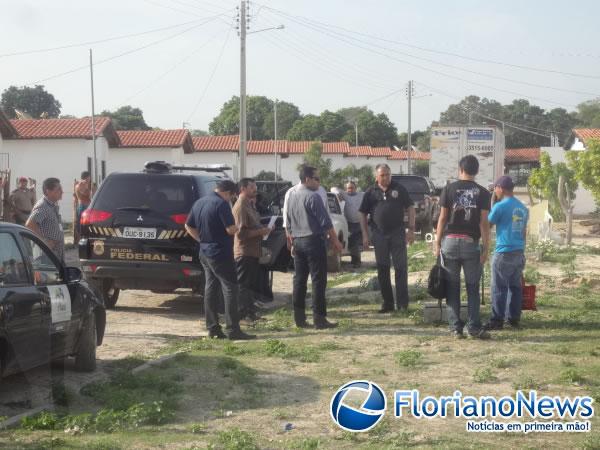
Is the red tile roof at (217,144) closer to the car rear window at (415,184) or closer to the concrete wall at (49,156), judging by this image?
the concrete wall at (49,156)

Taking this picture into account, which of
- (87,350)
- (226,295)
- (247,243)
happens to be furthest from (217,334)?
(87,350)

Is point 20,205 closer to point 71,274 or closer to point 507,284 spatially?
point 71,274

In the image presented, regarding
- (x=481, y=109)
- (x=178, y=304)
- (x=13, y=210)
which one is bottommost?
(x=178, y=304)

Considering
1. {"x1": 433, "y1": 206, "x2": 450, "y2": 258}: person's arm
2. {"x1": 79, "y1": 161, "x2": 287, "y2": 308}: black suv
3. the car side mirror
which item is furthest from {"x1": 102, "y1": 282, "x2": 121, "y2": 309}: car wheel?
{"x1": 433, "y1": 206, "x2": 450, "y2": 258}: person's arm

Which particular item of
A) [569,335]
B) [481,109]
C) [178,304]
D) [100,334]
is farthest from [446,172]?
[481,109]

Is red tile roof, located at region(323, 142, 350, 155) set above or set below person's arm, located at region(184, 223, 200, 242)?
above

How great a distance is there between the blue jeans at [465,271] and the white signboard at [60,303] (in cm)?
406

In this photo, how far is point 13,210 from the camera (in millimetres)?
18391

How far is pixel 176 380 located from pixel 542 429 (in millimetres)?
3199

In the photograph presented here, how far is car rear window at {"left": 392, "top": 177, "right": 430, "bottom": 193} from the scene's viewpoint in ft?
96.0

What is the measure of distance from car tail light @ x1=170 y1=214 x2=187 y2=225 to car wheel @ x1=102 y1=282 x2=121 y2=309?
1378 millimetres

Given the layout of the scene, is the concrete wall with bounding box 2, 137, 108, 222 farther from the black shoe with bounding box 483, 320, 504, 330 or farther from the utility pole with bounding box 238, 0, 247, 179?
the black shoe with bounding box 483, 320, 504, 330

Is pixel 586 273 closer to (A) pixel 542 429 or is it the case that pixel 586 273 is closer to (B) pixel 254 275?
(B) pixel 254 275

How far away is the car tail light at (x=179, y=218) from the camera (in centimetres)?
1221
